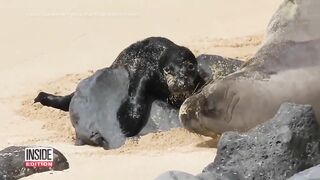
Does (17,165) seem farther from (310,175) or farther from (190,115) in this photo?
(310,175)

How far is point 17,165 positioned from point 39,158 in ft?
0.49

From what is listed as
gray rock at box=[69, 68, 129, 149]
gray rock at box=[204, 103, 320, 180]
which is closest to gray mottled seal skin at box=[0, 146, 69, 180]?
gray rock at box=[69, 68, 129, 149]

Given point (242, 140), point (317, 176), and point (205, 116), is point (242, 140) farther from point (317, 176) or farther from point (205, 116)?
point (205, 116)

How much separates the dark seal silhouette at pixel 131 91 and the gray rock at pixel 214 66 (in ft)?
0.52

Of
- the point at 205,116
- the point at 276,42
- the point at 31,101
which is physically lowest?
the point at 31,101

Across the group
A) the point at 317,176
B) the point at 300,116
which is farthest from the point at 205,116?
the point at 317,176

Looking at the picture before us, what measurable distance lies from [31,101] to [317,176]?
17.0ft

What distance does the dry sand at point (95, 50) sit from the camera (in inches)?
215

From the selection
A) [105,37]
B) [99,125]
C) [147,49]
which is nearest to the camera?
[99,125]

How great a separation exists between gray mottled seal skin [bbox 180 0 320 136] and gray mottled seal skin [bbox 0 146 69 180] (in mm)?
884

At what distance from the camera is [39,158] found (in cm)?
554

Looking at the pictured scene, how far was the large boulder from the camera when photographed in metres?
4.28

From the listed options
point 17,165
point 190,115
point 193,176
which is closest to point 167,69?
point 190,115

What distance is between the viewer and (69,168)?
5312mm
